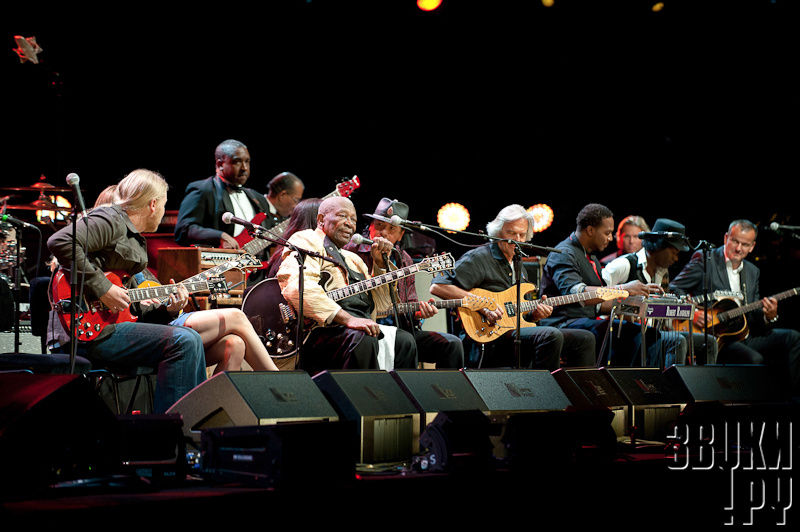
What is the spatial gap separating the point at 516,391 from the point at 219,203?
113 inches

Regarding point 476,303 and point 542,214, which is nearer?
point 476,303

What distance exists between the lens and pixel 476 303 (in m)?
5.76

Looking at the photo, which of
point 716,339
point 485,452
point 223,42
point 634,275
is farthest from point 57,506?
point 223,42

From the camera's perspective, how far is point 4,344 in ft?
16.3

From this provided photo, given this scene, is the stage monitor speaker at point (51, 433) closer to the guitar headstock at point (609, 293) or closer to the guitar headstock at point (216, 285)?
the guitar headstock at point (216, 285)

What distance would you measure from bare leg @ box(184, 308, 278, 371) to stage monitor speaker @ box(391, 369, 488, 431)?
1048mm

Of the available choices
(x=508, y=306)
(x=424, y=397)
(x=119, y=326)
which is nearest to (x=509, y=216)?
(x=508, y=306)

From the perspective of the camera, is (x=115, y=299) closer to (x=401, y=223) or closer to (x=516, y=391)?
(x=401, y=223)

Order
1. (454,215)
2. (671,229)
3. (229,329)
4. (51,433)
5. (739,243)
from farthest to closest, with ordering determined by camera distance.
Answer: (454,215) → (739,243) → (671,229) → (229,329) → (51,433)

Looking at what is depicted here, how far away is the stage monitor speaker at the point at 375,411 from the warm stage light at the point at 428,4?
558 centimetres

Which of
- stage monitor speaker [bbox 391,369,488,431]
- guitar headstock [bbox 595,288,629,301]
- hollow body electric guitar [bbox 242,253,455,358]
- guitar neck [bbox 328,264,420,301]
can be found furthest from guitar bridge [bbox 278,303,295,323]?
guitar headstock [bbox 595,288,629,301]

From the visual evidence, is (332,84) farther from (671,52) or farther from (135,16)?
(671,52)

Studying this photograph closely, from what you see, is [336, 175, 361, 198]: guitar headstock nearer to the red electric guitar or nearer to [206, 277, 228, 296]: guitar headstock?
the red electric guitar

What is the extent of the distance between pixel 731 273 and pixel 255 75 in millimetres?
5250
